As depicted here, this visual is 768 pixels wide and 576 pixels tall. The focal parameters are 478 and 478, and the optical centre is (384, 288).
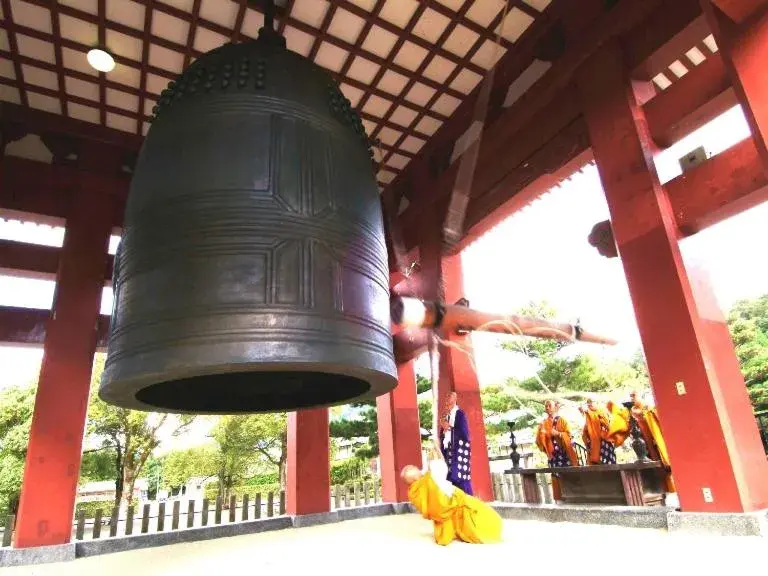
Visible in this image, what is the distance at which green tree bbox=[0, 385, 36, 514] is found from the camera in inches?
522

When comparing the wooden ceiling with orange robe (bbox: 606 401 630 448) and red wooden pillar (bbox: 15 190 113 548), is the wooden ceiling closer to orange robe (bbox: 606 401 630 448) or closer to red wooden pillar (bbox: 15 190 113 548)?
red wooden pillar (bbox: 15 190 113 548)

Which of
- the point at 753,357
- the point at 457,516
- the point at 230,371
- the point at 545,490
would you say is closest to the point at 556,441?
the point at 545,490

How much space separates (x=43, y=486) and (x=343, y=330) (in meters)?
5.84

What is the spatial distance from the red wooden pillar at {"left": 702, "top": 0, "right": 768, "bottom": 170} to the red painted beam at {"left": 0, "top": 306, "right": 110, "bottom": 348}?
724 cm

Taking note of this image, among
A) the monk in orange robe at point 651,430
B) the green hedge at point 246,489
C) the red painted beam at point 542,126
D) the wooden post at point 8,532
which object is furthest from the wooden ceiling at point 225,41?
the green hedge at point 246,489

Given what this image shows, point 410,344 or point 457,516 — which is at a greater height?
point 410,344

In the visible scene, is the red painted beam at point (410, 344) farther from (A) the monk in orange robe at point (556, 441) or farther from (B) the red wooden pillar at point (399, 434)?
(A) the monk in orange robe at point (556, 441)

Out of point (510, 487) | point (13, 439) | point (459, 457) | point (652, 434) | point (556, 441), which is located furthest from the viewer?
point (13, 439)

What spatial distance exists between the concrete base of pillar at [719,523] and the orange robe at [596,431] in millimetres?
2417

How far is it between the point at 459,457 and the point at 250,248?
4612 millimetres

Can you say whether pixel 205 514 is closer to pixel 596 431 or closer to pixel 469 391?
pixel 469 391

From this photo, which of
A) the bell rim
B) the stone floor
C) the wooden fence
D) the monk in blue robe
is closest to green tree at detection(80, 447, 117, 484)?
the stone floor

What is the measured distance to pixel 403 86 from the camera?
22.4ft

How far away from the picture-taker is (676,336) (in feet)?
14.8
